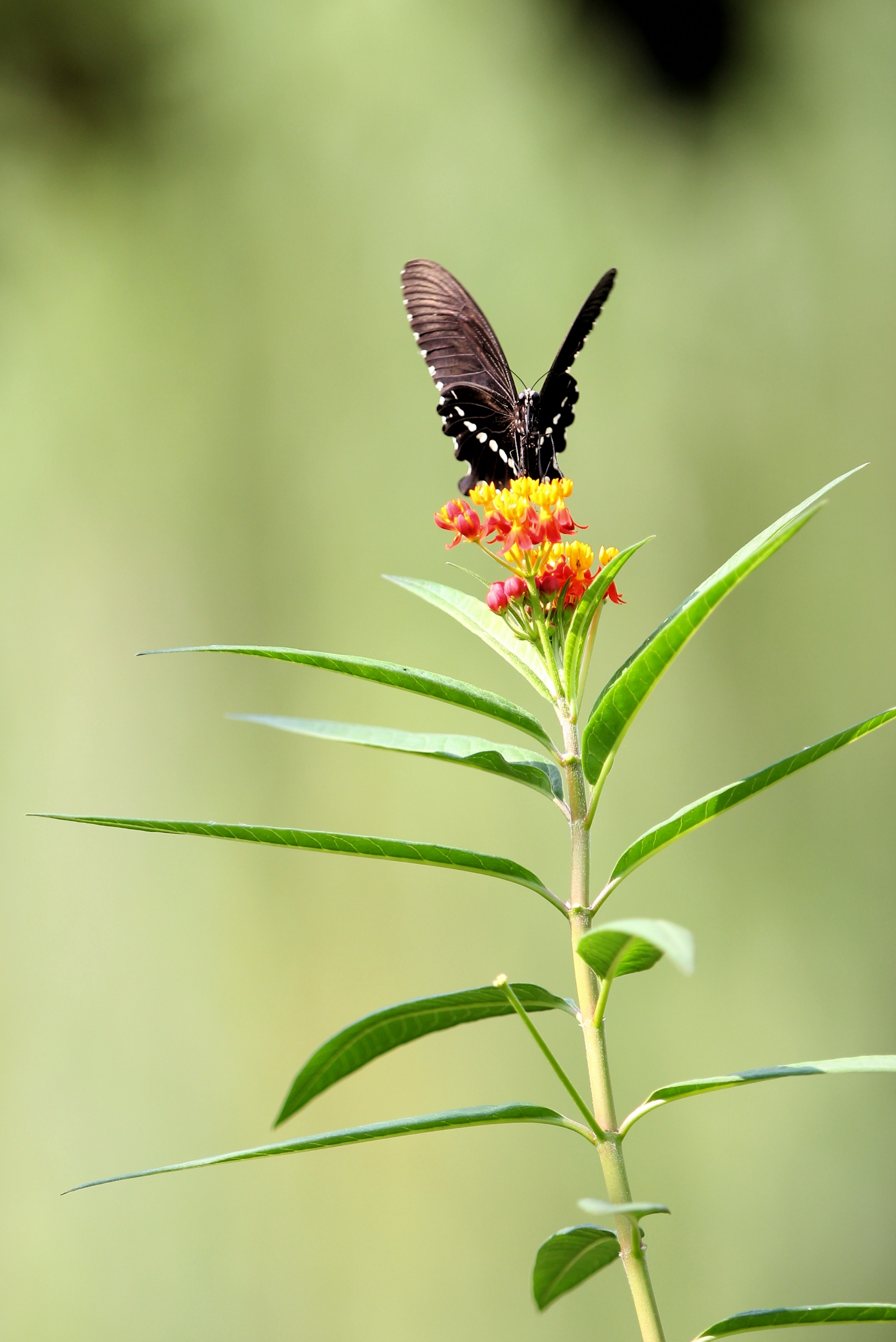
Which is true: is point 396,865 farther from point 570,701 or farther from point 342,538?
point 570,701

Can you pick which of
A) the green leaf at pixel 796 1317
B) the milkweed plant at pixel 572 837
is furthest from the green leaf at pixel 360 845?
the green leaf at pixel 796 1317

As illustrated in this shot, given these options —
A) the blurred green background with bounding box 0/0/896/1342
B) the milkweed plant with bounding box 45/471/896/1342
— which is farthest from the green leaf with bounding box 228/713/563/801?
the blurred green background with bounding box 0/0/896/1342

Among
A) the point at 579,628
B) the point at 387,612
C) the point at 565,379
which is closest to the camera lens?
the point at 579,628

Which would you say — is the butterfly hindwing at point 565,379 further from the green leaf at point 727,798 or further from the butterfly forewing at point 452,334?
the green leaf at point 727,798

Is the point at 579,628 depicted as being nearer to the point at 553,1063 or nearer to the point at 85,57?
the point at 553,1063

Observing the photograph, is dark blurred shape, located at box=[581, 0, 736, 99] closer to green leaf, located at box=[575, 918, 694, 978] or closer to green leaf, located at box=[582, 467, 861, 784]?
green leaf, located at box=[582, 467, 861, 784]

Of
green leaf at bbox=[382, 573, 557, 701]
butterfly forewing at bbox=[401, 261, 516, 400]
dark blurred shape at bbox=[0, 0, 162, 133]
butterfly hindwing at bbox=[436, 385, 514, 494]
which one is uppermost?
dark blurred shape at bbox=[0, 0, 162, 133]

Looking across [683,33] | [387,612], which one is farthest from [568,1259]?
[683,33]

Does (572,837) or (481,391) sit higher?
(481,391)
